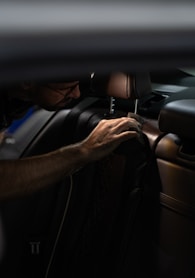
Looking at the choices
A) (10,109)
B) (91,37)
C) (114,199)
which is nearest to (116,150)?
(114,199)

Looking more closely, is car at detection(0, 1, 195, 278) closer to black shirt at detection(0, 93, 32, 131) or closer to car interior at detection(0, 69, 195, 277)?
car interior at detection(0, 69, 195, 277)

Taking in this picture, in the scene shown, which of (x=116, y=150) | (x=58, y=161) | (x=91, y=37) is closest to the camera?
(x=91, y=37)

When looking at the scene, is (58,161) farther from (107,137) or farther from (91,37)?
(91,37)

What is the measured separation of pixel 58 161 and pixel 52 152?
2.6 inches

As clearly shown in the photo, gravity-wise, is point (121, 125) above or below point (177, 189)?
above

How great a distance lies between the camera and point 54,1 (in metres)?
0.34

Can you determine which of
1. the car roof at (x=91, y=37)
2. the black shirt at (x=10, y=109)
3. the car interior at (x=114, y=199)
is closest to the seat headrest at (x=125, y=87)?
the car interior at (x=114, y=199)

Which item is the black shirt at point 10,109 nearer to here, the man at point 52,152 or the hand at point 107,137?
the man at point 52,152

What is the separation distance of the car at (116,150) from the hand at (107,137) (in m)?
0.07

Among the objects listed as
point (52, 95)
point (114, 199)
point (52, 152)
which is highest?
point (52, 95)

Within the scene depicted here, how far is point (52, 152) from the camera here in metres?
1.38

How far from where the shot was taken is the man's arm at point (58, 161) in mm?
1179

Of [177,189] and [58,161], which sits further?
[177,189]

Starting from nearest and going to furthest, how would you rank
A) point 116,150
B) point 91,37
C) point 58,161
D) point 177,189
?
point 91,37
point 58,161
point 177,189
point 116,150
